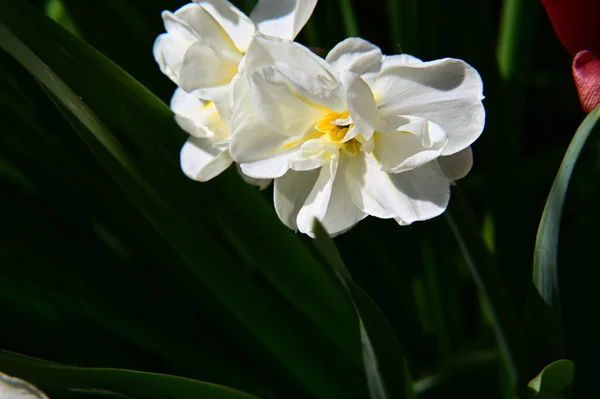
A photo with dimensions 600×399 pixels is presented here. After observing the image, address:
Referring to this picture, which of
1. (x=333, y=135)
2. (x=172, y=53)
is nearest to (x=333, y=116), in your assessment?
(x=333, y=135)

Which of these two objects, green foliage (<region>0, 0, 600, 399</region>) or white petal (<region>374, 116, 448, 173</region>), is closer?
white petal (<region>374, 116, 448, 173</region>)

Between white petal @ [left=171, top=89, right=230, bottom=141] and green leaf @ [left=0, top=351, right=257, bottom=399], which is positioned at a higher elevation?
white petal @ [left=171, top=89, right=230, bottom=141]

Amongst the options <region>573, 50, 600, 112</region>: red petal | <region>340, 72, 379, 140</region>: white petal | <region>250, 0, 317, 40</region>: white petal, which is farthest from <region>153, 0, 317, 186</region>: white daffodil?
<region>573, 50, 600, 112</region>: red petal

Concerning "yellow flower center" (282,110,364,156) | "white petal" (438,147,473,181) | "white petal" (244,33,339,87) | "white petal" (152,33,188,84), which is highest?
"white petal" (152,33,188,84)

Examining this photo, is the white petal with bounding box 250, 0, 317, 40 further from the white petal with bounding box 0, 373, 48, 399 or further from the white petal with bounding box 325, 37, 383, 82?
the white petal with bounding box 0, 373, 48, 399

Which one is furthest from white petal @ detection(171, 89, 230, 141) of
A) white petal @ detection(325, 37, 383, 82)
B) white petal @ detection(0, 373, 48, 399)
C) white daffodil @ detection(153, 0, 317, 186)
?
white petal @ detection(0, 373, 48, 399)

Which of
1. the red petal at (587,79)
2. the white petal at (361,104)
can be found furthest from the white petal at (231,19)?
the red petal at (587,79)

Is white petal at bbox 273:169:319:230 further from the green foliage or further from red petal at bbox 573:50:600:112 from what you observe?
red petal at bbox 573:50:600:112
